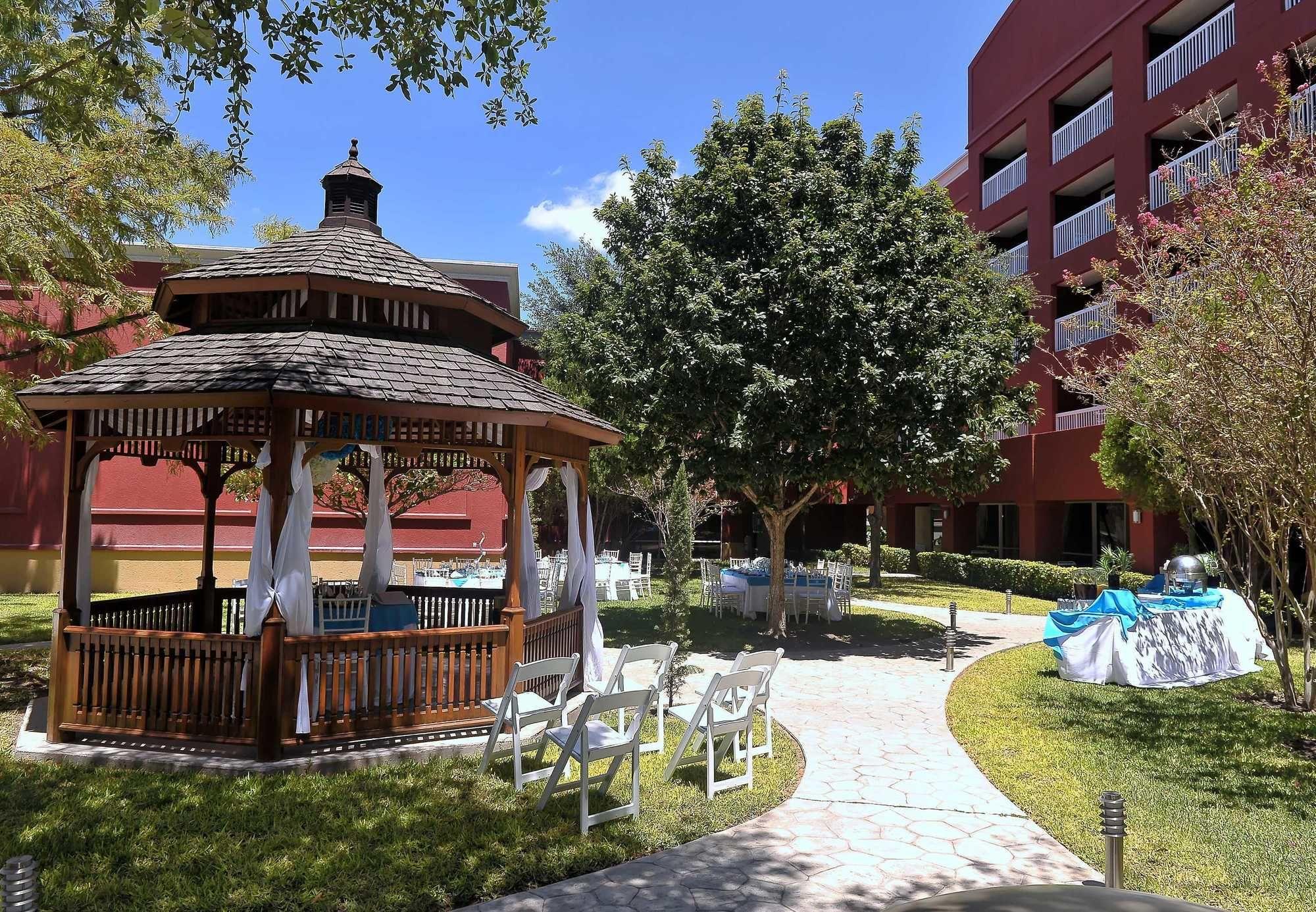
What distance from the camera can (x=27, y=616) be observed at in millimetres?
16062

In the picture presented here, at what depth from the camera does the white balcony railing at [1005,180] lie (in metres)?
25.7

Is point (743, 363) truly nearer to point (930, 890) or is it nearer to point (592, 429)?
point (592, 429)

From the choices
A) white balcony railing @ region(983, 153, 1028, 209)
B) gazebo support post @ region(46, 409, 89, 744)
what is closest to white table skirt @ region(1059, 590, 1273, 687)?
gazebo support post @ region(46, 409, 89, 744)

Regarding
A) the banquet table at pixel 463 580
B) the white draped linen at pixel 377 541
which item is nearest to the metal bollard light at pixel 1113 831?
the white draped linen at pixel 377 541

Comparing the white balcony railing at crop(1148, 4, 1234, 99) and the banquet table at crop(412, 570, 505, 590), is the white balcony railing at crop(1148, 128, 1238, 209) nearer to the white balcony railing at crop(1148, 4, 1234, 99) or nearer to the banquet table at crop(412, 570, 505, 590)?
the white balcony railing at crop(1148, 4, 1234, 99)

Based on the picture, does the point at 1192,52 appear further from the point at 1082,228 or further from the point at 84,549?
the point at 84,549

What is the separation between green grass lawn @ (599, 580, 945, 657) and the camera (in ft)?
47.2

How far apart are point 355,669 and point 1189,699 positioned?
32.9 feet

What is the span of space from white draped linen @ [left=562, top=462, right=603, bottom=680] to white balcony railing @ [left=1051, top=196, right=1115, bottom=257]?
57.5 ft

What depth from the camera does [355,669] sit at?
754 centimetres

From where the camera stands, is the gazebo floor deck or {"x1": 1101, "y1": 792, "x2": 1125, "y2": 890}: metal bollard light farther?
the gazebo floor deck

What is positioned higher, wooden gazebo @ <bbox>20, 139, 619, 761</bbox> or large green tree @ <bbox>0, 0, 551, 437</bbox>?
large green tree @ <bbox>0, 0, 551, 437</bbox>

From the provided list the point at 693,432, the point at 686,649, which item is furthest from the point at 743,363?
the point at 686,649

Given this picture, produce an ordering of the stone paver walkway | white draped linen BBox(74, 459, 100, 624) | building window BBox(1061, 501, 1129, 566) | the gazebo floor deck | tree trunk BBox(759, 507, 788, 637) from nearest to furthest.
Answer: the stone paver walkway → the gazebo floor deck → white draped linen BBox(74, 459, 100, 624) → tree trunk BBox(759, 507, 788, 637) → building window BBox(1061, 501, 1129, 566)
